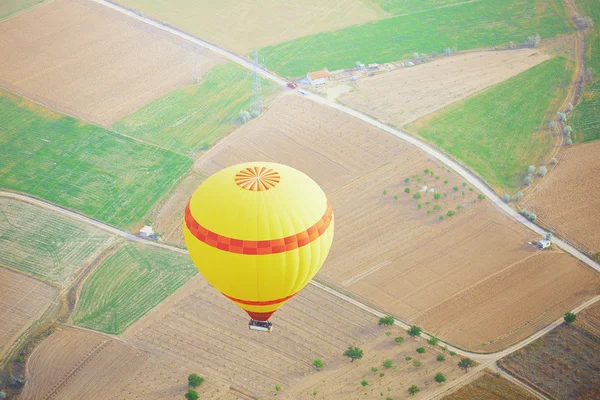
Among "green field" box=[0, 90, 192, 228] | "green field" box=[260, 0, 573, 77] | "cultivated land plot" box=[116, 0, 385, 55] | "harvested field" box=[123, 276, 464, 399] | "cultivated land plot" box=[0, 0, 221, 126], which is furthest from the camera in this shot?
"cultivated land plot" box=[116, 0, 385, 55]

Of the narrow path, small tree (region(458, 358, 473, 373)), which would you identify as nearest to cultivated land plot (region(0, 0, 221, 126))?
the narrow path

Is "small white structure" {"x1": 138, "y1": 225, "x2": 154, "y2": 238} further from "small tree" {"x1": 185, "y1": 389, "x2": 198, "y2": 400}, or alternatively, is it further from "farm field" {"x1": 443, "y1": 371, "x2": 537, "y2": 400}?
"farm field" {"x1": 443, "y1": 371, "x2": 537, "y2": 400}

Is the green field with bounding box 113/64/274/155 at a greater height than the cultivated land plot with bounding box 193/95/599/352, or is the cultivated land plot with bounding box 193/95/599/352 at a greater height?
the cultivated land plot with bounding box 193/95/599/352

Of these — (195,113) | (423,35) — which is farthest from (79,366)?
(423,35)

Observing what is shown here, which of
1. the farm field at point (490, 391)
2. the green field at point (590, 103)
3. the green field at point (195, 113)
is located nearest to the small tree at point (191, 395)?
the farm field at point (490, 391)

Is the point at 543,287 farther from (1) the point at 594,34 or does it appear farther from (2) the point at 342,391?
(1) the point at 594,34

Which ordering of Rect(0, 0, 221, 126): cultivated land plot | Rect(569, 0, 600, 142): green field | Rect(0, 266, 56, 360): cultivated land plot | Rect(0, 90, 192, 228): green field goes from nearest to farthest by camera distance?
Rect(0, 266, 56, 360): cultivated land plot, Rect(0, 90, 192, 228): green field, Rect(569, 0, 600, 142): green field, Rect(0, 0, 221, 126): cultivated land plot
